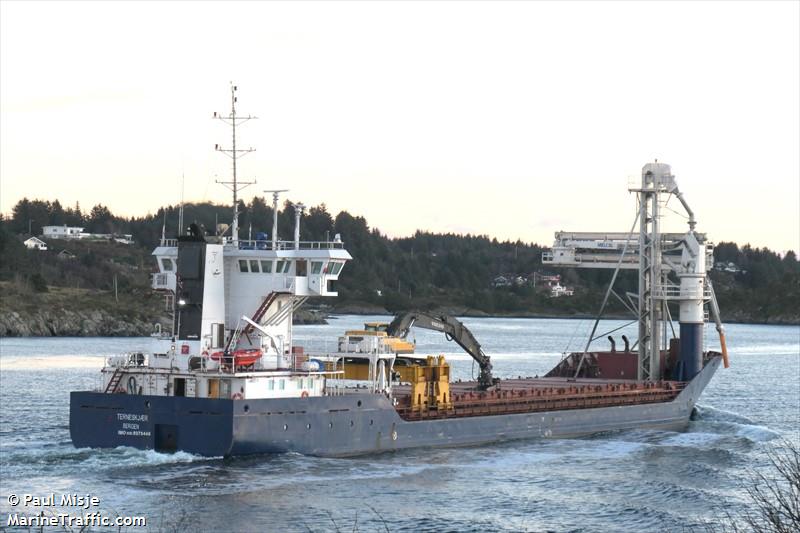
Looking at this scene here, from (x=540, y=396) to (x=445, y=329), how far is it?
371 cm

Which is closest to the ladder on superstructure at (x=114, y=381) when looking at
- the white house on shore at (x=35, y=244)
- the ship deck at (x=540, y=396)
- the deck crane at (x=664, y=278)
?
the ship deck at (x=540, y=396)

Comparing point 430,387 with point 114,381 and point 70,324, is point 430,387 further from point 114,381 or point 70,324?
point 70,324

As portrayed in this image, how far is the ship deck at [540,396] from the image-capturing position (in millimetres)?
36156

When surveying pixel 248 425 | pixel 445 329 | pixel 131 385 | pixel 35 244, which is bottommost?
pixel 248 425

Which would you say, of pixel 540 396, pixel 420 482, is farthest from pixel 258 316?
pixel 540 396

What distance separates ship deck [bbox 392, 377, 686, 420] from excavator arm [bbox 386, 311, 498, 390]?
680mm

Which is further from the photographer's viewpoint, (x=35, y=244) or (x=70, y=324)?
(x=35, y=244)

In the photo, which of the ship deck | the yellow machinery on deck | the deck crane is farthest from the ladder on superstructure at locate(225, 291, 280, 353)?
the deck crane

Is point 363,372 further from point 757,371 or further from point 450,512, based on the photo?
point 757,371

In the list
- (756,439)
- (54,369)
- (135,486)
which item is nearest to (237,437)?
(135,486)

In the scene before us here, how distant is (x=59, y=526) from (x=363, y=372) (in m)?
12.7

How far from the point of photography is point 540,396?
130 ft

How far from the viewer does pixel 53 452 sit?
103 feet

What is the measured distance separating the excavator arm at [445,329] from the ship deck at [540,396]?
680 millimetres
